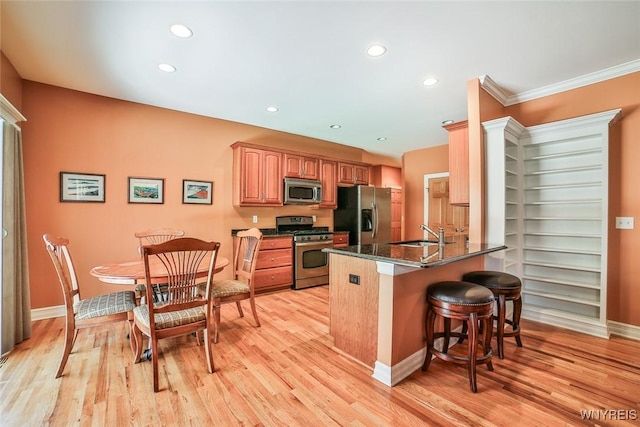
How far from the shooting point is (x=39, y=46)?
2408 millimetres

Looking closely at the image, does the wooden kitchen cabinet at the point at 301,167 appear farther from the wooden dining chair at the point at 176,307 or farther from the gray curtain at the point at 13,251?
the gray curtain at the point at 13,251

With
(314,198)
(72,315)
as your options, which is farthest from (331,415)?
(314,198)

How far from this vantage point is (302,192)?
485cm

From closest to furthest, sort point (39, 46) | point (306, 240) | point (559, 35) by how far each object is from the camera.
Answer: point (559, 35), point (39, 46), point (306, 240)

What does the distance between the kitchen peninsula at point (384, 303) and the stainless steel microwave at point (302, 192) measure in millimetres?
2420

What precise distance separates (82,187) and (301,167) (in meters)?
2.99

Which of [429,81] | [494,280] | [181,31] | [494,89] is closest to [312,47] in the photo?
[181,31]

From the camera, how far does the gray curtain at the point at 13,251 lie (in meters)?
2.39

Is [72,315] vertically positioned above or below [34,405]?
above

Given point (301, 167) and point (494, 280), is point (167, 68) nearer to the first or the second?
point (301, 167)

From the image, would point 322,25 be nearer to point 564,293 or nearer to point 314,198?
point 314,198

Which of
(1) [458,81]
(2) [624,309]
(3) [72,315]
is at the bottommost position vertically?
(2) [624,309]

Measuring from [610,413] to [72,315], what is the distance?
368cm

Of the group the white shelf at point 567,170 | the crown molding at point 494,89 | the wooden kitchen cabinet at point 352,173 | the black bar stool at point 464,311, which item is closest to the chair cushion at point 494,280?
the black bar stool at point 464,311
